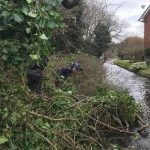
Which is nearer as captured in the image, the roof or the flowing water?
the flowing water

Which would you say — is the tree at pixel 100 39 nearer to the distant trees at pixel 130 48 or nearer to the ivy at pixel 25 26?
the distant trees at pixel 130 48

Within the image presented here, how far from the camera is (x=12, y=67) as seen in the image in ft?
15.9

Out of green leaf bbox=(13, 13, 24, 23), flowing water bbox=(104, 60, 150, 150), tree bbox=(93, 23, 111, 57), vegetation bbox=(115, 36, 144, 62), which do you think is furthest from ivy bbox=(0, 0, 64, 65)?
vegetation bbox=(115, 36, 144, 62)

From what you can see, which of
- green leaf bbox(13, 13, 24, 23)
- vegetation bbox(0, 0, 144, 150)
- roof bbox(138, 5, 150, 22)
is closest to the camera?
green leaf bbox(13, 13, 24, 23)

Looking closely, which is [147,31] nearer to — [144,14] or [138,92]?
[144,14]

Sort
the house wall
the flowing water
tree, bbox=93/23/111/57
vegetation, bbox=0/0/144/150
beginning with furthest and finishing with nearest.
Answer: the house wall, tree, bbox=93/23/111/57, the flowing water, vegetation, bbox=0/0/144/150

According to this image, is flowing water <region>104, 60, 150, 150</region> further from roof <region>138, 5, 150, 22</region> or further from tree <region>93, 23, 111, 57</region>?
roof <region>138, 5, 150, 22</region>

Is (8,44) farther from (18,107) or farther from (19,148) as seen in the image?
(19,148)

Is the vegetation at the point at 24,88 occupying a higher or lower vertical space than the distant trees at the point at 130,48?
higher

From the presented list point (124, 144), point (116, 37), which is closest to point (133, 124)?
point (124, 144)

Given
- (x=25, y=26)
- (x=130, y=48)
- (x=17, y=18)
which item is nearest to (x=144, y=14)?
(x=130, y=48)

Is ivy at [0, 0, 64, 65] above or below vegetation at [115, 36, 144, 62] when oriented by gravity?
above

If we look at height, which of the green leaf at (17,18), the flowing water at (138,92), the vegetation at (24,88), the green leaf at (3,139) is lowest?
the flowing water at (138,92)

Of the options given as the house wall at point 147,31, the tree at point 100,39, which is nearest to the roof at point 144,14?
the house wall at point 147,31
